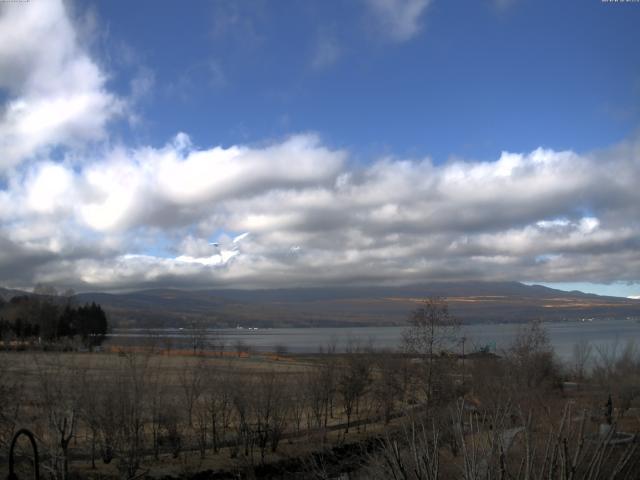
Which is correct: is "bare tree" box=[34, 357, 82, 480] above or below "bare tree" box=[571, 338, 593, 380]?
above

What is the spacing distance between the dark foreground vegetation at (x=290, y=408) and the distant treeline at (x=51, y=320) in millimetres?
90747

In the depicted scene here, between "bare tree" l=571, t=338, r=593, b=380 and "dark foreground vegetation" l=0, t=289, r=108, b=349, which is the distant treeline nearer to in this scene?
"dark foreground vegetation" l=0, t=289, r=108, b=349

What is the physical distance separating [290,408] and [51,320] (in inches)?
4639

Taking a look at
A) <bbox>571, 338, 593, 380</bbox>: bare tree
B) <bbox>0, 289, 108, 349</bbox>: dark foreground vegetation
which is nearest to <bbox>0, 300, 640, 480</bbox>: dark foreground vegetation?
<bbox>571, 338, 593, 380</bbox>: bare tree

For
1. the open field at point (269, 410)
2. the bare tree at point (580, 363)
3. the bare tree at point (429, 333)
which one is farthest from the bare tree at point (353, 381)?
the bare tree at point (580, 363)

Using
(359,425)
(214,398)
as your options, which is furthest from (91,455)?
(359,425)

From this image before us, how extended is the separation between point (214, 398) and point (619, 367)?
35744mm

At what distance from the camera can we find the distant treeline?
5482 inches

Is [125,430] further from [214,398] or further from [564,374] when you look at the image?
[564,374]

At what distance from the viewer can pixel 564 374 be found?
6506 cm

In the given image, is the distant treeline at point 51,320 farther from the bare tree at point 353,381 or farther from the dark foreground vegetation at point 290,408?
the dark foreground vegetation at point 290,408

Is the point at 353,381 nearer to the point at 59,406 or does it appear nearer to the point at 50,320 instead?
the point at 59,406

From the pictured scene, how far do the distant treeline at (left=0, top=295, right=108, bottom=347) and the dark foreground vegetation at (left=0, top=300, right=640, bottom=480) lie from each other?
90747 mm

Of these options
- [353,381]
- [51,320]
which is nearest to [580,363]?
[353,381]
